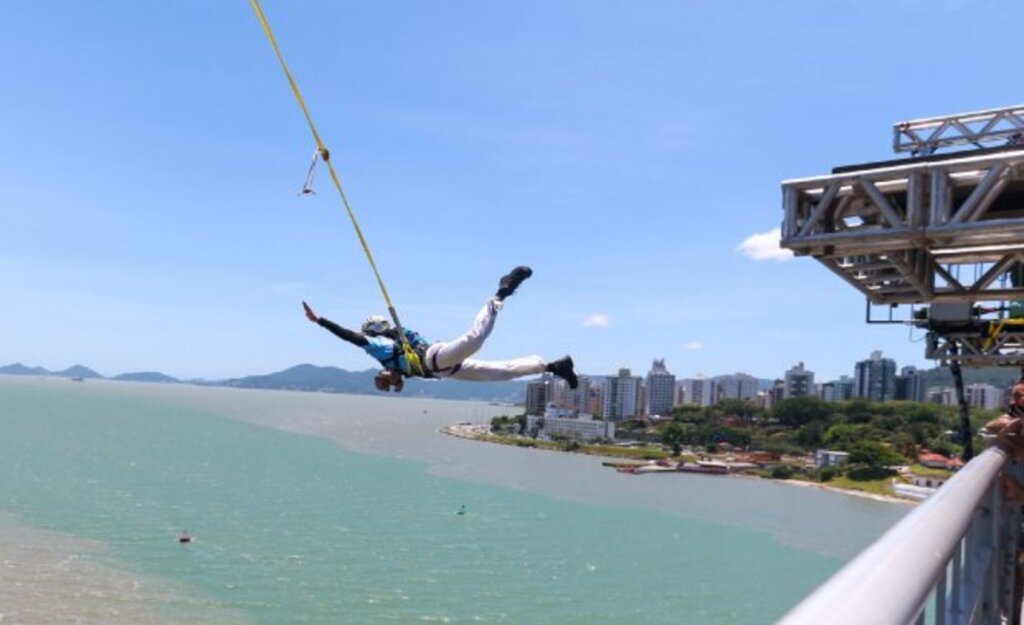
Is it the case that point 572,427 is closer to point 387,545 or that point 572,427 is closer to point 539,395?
point 539,395

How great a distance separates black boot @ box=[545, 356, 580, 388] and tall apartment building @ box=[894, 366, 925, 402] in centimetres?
10951

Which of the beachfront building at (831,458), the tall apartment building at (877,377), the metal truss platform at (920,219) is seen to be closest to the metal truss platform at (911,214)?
the metal truss platform at (920,219)

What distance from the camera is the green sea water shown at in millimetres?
23547

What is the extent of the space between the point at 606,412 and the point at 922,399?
46.6 metres

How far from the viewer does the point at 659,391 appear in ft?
473

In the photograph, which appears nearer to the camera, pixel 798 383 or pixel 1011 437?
pixel 1011 437

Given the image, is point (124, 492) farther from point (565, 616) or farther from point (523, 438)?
point (523, 438)

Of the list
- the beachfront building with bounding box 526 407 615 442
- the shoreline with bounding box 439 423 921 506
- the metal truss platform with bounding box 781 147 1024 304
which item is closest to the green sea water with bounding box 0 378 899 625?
the shoreline with bounding box 439 423 921 506

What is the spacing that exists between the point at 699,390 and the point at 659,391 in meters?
21.7

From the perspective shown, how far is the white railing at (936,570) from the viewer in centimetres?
74

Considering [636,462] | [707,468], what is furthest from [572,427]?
[707,468]

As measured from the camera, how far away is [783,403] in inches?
3883

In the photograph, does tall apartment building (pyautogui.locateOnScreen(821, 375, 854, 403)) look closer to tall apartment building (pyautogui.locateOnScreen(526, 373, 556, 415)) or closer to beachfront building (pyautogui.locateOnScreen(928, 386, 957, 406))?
beachfront building (pyautogui.locateOnScreen(928, 386, 957, 406))

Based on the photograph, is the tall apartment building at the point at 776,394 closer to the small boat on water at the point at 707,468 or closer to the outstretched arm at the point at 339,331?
the small boat on water at the point at 707,468
